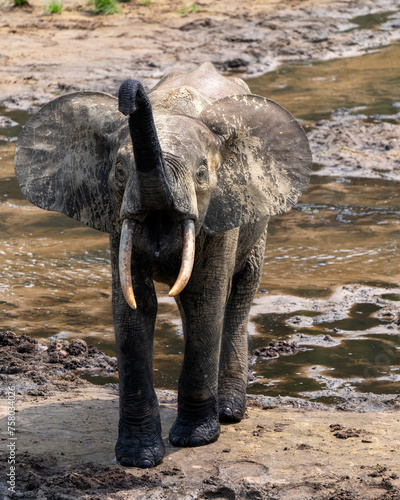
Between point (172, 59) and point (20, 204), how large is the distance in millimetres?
6756

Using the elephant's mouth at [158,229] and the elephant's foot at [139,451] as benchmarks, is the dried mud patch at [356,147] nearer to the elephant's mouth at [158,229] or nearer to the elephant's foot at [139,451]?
the elephant's foot at [139,451]

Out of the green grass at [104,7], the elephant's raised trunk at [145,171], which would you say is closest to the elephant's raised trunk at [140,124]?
the elephant's raised trunk at [145,171]

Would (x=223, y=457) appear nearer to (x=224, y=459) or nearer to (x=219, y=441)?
(x=224, y=459)

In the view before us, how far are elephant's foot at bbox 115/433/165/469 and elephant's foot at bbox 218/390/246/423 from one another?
688 mm

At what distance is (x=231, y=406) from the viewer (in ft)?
16.1

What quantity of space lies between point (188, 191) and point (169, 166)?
0.15 m

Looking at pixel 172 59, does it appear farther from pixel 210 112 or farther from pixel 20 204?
pixel 210 112

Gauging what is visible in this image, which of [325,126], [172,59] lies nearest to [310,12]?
[172,59]

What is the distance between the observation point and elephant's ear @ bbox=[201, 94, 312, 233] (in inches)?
165

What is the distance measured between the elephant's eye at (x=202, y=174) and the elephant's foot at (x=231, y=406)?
1.58 metres

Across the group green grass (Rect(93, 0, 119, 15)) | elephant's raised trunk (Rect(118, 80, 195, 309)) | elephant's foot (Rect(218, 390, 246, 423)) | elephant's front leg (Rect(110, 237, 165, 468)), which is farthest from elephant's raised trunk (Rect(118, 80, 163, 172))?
green grass (Rect(93, 0, 119, 15))

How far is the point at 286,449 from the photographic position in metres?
4.36

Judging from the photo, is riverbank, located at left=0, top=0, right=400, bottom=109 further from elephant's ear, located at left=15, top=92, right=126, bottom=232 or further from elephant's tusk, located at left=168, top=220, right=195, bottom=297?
elephant's tusk, located at left=168, top=220, right=195, bottom=297

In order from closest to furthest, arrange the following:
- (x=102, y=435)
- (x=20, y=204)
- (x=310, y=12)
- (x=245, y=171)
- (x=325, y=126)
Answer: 1. (x=245, y=171)
2. (x=102, y=435)
3. (x=20, y=204)
4. (x=325, y=126)
5. (x=310, y=12)
